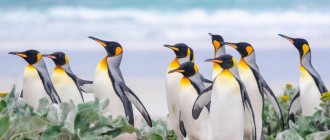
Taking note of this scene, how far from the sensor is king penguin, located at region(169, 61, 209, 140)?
8258mm

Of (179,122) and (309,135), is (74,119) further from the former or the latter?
(309,135)

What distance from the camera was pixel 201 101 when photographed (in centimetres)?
788

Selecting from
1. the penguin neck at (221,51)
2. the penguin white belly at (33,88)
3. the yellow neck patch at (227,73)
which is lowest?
the penguin white belly at (33,88)

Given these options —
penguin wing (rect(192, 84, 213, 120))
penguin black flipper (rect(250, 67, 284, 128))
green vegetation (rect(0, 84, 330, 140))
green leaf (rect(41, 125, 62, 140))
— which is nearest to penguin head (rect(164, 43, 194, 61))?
penguin black flipper (rect(250, 67, 284, 128))

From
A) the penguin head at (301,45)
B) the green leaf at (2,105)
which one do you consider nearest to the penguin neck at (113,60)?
the green leaf at (2,105)

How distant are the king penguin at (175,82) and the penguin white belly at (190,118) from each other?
308mm

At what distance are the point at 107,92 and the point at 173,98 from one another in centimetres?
84

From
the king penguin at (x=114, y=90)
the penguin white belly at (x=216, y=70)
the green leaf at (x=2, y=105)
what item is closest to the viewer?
the green leaf at (x=2, y=105)

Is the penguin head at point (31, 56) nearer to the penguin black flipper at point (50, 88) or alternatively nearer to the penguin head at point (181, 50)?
the penguin black flipper at point (50, 88)

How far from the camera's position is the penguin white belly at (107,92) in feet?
29.7

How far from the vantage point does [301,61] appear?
31.9 feet

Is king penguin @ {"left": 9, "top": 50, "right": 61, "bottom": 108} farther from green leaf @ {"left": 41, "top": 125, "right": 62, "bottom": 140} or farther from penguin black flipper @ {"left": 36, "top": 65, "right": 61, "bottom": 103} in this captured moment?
green leaf @ {"left": 41, "top": 125, "right": 62, "bottom": 140}

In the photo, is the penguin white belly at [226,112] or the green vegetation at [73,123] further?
the penguin white belly at [226,112]

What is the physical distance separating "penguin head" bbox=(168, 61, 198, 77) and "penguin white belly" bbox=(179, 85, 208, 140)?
5.8 inches
